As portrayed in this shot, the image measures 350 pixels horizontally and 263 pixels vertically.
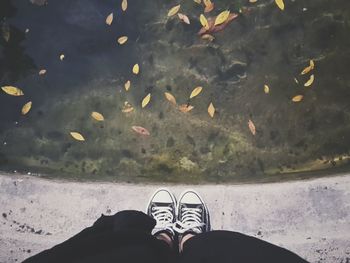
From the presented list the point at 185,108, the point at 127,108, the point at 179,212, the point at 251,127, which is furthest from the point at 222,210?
the point at 127,108

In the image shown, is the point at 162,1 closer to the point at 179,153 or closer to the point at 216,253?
the point at 179,153

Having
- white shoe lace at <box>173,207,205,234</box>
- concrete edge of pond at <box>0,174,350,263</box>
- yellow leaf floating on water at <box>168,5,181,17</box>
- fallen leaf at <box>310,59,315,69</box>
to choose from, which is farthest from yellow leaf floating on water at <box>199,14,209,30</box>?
white shoe lace at <box>173,207,205,234</box>

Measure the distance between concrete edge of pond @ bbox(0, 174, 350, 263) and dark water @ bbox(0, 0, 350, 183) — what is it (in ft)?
0.39

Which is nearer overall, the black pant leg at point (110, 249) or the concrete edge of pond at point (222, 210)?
the black pant leg at point (110, 249)

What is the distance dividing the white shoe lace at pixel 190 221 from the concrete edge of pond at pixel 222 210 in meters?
0.10

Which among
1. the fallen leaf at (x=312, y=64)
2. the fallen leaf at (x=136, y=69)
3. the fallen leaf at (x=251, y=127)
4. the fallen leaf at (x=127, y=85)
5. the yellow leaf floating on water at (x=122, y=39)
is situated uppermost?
the yellow leaf floating on water at (x=122, y=39)

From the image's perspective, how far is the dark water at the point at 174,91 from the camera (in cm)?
285

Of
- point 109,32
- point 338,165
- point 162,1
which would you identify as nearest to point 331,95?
point 338,165

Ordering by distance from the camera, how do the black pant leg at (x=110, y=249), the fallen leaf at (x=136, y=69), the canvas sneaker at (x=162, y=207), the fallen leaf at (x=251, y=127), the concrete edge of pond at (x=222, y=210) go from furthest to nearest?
the fallen leaf at (x=136, y=69), the fallen leaf at (x=251, y=127), the canvas sneaker at (x=162, y=207), the concrete edge of pond at (x=222, y=210), the black pant leg at (x=110, y=249)

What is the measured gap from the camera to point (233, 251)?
1.71 meters

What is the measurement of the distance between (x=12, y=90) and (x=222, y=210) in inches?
66.8

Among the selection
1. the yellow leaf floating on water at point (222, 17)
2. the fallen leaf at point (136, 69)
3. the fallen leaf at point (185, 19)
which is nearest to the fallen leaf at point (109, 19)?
the fallen leaf at point (136, 69)

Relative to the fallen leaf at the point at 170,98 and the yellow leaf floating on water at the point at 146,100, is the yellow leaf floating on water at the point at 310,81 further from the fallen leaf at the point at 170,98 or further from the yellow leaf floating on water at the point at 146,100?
the yellow leaf floating on water at the point at 146,100

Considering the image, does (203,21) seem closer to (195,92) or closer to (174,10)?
(174,10)
